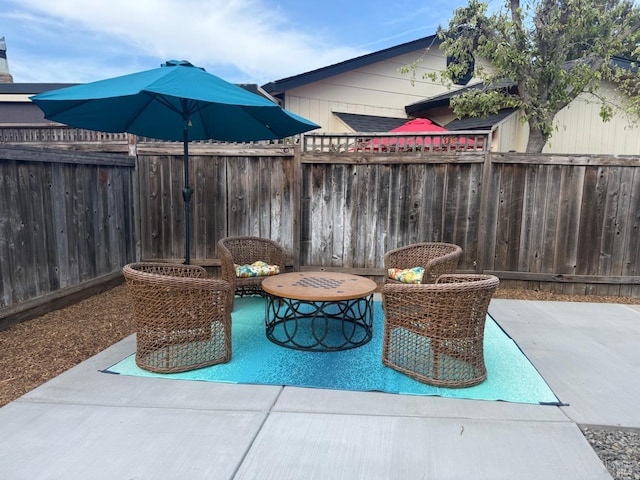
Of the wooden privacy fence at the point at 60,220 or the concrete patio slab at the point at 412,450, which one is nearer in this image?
the concrete patio slab at the point at 412,450

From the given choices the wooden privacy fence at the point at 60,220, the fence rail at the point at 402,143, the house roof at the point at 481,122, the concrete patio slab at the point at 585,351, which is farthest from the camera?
the house roof at the point at 481,122

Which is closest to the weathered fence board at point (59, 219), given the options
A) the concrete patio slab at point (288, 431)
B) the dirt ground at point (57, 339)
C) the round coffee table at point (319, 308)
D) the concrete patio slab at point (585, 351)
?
the dirt ground at point (57, 339)

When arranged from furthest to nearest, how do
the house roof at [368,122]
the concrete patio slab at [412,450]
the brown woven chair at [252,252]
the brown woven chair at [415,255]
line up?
the house roof at [368,122] → the brown woven chair at [252,252] → the brown woven chair at [415,255] → the concrete patio slab at [412,450]

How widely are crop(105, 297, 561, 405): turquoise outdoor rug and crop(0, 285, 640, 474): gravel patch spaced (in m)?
0.39

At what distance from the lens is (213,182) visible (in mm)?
5332

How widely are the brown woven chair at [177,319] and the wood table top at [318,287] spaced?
0.50 m

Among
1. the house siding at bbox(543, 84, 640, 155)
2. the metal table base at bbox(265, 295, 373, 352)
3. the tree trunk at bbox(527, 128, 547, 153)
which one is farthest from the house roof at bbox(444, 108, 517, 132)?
the metal table base at bbox(265, 295, 373, 352)

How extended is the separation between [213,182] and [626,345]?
475 centimetres

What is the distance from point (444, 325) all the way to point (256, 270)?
225cm

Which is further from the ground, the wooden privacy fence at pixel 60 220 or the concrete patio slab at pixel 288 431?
the wooden privacy fence at pixel 60 220

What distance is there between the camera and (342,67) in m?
7.48

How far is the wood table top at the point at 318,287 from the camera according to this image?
10.3 feet

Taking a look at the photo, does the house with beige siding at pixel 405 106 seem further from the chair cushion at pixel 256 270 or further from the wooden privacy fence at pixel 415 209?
the chair cushion at pixel 256 270

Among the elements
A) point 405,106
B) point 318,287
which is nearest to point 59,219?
point 318,287
